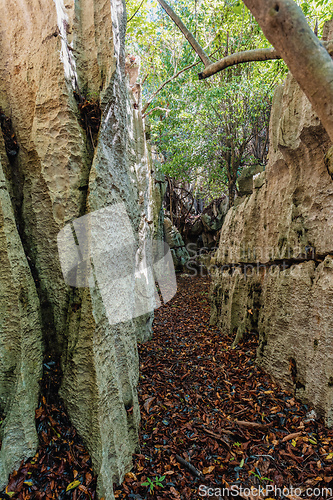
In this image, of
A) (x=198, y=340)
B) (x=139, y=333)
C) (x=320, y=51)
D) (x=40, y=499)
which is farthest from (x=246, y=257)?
(x=40, y=499)

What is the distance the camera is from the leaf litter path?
91.6 inches

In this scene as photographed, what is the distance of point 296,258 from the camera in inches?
134

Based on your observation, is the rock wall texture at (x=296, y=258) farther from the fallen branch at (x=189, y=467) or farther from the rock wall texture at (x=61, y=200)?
the rock wall texture at (x=61, y=200)

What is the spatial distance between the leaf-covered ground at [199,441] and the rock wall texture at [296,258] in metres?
0.37

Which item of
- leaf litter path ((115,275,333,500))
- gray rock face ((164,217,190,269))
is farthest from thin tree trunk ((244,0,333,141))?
gray rock face ((164,217,190,269))

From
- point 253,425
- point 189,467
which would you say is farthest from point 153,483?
point 253,425

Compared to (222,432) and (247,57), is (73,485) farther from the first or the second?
(247,57)

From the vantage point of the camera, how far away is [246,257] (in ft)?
16.0

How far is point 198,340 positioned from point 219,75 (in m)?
9.73

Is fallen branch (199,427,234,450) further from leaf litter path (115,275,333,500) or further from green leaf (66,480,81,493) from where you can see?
green leaf (66,480,81,493)

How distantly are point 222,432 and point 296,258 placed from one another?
210cm

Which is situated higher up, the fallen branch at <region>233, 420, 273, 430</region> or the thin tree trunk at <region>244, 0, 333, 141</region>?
the thin tree trunk at <region>244, 0, 333, 141</region>

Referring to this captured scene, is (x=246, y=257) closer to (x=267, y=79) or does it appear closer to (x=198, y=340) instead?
(x=198, y=340)

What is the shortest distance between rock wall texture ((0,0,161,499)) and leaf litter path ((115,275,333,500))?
36cm
